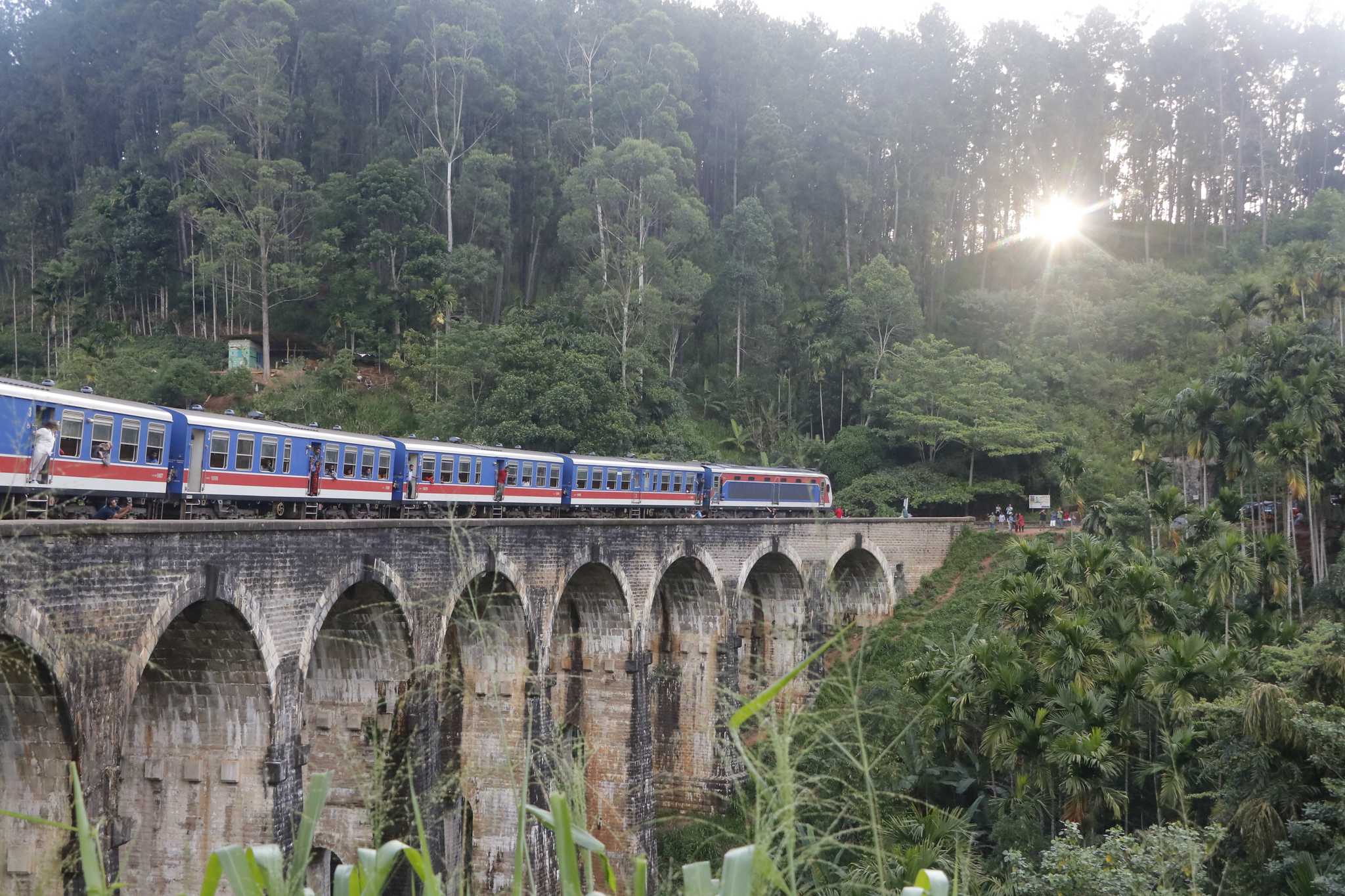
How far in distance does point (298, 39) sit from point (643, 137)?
2100 centimetres

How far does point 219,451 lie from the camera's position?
17625 millimetres

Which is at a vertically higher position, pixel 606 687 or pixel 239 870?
pixel 239 870

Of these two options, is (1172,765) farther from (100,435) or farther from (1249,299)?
(1249,299)

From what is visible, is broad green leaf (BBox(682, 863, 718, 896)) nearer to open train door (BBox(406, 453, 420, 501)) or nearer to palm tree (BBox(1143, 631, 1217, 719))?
palm tree (BBox(1143, 631, 1217, 719))

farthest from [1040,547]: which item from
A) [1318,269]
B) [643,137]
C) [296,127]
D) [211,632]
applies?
[296,127]

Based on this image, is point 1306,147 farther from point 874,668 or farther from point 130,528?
point 130,528

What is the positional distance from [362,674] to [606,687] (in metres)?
8.66

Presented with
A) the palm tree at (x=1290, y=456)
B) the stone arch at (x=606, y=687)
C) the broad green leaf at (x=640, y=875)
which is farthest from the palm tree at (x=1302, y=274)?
the broad green leaf at (x=640, y=875)

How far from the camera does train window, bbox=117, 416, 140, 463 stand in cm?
1542

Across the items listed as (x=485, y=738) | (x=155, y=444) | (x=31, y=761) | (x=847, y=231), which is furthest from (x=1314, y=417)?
(x=847, y=231)

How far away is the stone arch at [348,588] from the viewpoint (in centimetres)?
1614

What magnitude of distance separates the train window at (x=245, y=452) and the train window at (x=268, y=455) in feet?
0.71

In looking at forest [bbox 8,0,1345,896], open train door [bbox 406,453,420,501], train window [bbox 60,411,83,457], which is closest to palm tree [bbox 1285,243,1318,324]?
forest [bbox 8,0,1345,896]

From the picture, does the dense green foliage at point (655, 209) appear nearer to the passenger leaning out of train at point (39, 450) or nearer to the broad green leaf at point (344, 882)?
the passenger leaning out of train at point (39, 450)
